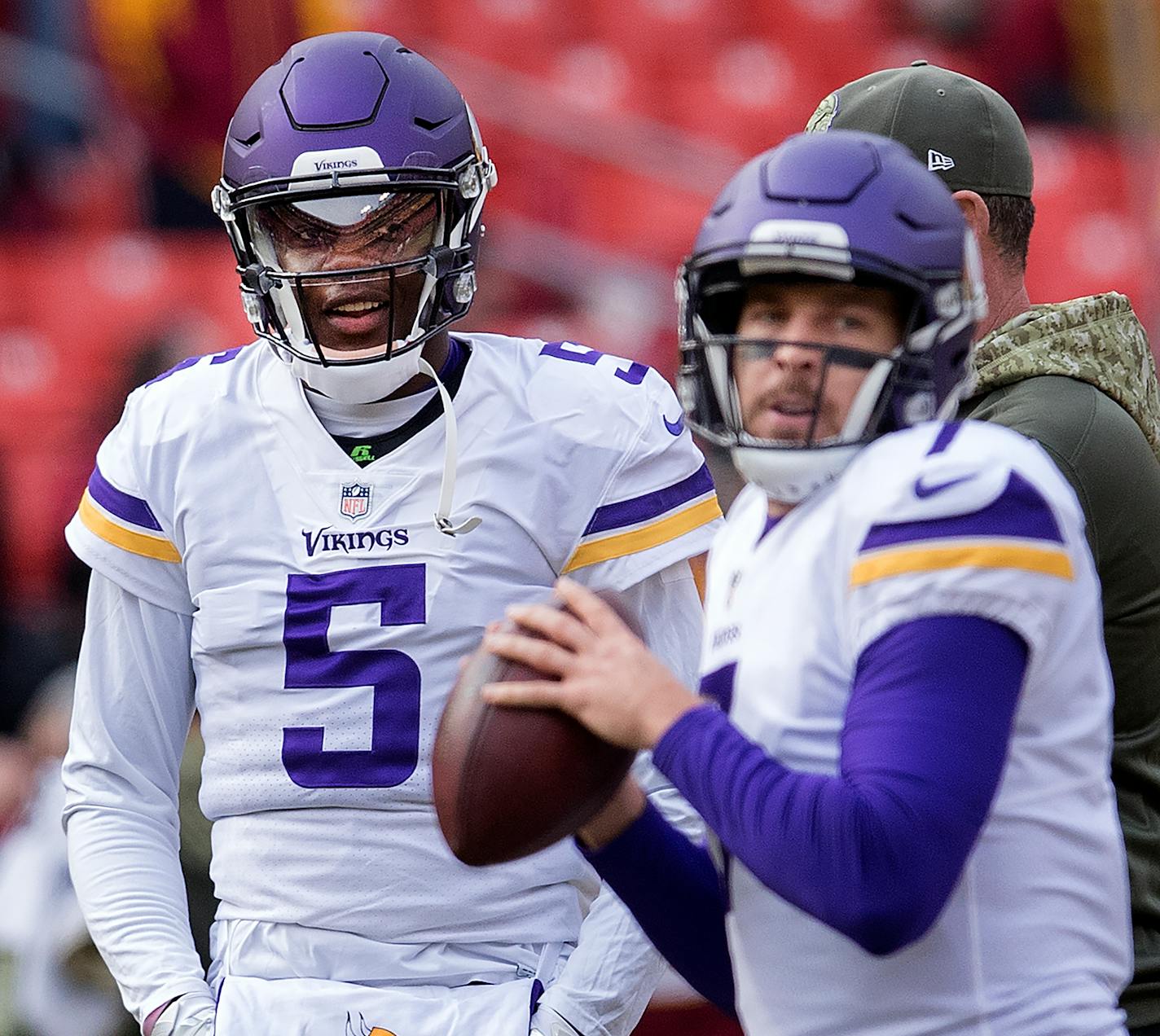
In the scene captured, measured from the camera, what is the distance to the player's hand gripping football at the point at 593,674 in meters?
1.52

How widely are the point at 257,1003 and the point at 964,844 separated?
1.11 m

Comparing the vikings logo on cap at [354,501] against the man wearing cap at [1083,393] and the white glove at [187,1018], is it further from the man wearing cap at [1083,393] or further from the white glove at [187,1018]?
the man wearing cap at [1083,393]

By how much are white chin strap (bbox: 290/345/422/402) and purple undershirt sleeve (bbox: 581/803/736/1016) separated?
0.78 m

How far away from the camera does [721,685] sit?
166cm

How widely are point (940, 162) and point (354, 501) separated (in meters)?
0.87

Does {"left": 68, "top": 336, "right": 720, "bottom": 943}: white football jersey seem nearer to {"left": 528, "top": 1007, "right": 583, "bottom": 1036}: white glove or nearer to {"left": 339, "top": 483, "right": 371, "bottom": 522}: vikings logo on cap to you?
{"left": 339, "top": 483, "right": 371, "bottom": 522}: vikings logo on cap

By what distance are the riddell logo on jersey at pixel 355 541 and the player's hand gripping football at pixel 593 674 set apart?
70 centimetres

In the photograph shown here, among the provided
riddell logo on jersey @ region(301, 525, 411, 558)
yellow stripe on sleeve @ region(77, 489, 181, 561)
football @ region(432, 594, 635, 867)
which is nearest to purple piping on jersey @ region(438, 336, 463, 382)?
riddell logo on jersey @ region(301, 525, 411, 558)

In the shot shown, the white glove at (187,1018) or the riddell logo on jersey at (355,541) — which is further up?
the riddell logo on jersey at (355,541)

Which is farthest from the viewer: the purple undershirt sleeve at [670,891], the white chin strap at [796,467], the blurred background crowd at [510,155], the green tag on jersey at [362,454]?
the blurred background crowd at [510,155]

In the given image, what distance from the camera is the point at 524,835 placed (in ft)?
5.52

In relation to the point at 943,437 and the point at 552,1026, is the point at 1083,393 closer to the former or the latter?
the point at 943,437

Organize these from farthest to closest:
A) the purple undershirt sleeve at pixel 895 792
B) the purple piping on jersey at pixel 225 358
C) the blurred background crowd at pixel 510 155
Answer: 1. the blurred background crowd at pixel 510 155
2. the purple piping on jersey at pixel 225 358
3. the purple undershirt sleeve at pixel 895 792

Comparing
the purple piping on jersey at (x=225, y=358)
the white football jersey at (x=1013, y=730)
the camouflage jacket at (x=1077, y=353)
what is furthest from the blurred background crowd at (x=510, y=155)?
the white football jersey at (x=1013, y=730)
